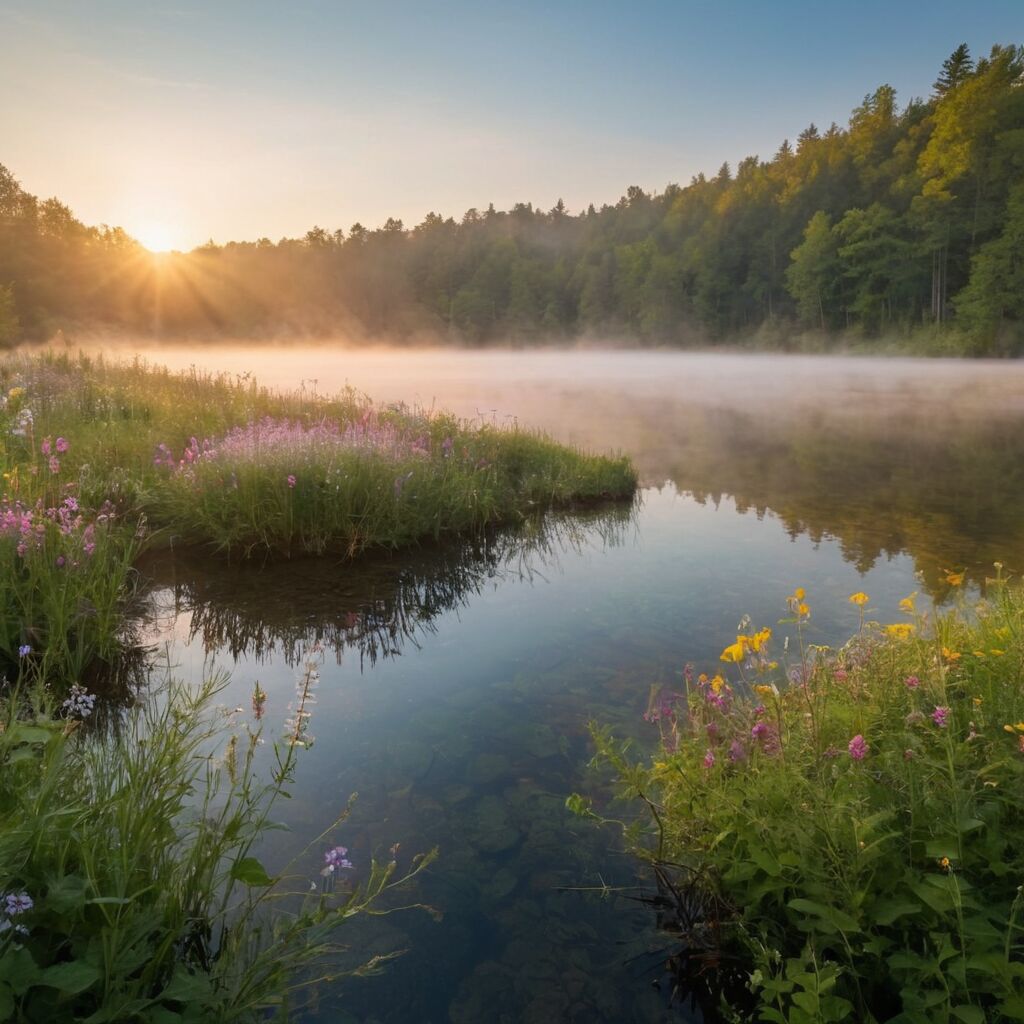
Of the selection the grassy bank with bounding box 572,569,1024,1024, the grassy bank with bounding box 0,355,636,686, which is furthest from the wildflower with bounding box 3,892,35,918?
the grassy bank with bounding box 0,355,636,686

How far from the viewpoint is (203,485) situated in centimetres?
841

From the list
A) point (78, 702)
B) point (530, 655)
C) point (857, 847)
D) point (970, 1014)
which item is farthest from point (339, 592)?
point (970, 1014)

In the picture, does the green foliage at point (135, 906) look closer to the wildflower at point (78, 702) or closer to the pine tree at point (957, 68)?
the wildflower at point (78, 702)

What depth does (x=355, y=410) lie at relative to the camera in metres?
13.5

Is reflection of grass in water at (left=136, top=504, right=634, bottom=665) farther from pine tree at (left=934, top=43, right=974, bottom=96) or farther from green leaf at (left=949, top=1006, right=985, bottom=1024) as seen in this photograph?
pine tree at (left=934, top=43, right=974, bottom=96)

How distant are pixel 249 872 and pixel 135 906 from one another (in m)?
0.33

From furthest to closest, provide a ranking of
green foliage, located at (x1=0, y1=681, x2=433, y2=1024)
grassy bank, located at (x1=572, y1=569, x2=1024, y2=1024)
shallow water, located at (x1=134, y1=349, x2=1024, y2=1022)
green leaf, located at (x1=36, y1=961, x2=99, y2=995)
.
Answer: shallow water, located at (x1=134, y1=349, x2=1024, y2=1022) → grassy bank, located at (x1=572, y1=569, x2=1024, y2=1024) → green foliage, located at (x1=0, y1=681, x2=433, y2=1024) → green leaf, located at (x1=36, y1=961, x2=99, y2=995)

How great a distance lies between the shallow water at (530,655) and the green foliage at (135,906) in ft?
1.20

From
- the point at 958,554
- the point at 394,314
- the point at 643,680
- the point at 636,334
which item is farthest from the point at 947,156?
the point at 394,314

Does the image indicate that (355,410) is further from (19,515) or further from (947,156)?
(947,156)

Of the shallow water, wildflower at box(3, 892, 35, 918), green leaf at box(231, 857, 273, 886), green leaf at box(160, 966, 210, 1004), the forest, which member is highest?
the forest

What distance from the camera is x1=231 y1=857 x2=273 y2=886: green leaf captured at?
225 centimetres

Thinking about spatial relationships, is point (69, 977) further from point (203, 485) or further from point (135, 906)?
point (203, 485)

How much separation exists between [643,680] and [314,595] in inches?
140
